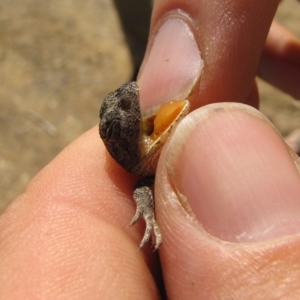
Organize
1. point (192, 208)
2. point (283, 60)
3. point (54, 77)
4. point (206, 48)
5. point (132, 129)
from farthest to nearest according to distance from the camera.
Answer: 1. point (54, 77)
2. point (283, 60)
3. point (206, 48)
4. point (132, 129)
5. point (192, 208)

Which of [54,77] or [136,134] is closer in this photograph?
[136,134]

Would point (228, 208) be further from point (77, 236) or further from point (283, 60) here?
point (283, 60)

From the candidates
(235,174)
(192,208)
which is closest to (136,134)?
(192,208)

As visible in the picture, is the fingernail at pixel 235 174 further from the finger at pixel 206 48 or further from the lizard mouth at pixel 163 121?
the finger at pixel 206 48

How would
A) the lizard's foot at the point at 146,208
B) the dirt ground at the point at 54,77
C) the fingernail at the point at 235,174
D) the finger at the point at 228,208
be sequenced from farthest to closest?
the dirt ground at the point at 54,77
the lizard's foot at the point at 146,208
the fingernail at the point at 235,174
the finger at the point at 228,208

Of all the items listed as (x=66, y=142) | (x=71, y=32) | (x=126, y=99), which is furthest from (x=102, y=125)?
(x=71, y=32)

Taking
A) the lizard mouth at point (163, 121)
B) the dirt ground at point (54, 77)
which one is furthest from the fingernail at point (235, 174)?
the dirt ground at point (54, 77)

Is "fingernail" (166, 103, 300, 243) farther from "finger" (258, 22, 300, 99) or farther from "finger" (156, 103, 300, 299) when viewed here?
"finger" (258, 22, 300, 99)
